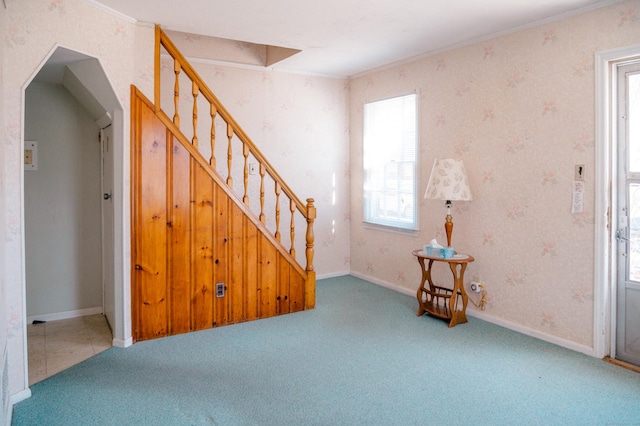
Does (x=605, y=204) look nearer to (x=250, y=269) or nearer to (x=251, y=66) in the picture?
(x=250, y=269)

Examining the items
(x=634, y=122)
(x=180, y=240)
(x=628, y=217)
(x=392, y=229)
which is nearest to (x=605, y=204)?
(x=628, y=217)

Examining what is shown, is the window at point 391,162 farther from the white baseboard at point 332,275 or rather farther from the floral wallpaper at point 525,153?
the white baseboard at point 332,275

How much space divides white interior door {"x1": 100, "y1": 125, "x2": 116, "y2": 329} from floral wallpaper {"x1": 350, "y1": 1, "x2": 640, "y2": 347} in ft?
9.67

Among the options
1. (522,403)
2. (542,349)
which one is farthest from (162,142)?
(542,349)

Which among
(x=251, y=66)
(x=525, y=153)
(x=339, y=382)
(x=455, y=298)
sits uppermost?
(x=251, y=66)

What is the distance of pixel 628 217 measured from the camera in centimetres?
326

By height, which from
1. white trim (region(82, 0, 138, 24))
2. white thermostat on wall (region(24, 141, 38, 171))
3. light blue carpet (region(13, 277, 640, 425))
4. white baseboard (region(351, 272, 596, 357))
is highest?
white trim (region(82, 0, 138, 24))

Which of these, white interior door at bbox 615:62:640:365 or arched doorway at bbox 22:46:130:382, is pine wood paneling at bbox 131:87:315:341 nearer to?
arched doorway at bbox 22:46:130:382

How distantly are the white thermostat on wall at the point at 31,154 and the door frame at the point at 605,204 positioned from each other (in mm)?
4578

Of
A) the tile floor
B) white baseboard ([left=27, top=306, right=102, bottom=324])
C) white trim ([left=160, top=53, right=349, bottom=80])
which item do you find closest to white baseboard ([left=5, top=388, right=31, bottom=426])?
the tile floor

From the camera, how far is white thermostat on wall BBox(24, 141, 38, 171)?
4172 mm

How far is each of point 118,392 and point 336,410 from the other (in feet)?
4.31

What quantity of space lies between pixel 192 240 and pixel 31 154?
1.74 metres

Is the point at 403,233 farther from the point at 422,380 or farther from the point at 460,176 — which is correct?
the point at 422,380
